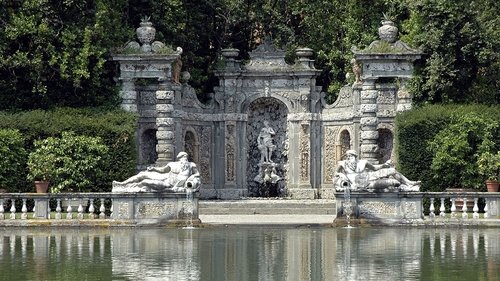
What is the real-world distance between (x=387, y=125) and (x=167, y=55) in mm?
7913

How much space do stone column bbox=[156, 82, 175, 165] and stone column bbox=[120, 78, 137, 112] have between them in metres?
0.89

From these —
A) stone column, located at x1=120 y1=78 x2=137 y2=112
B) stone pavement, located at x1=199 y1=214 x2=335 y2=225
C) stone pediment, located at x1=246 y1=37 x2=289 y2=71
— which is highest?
stone pediment, located at x1=246 y1=37 x2=289 y2=71

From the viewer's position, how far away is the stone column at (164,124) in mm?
39281

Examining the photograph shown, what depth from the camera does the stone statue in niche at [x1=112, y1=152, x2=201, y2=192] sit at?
33.0m

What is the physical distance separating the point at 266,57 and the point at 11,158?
1061cm

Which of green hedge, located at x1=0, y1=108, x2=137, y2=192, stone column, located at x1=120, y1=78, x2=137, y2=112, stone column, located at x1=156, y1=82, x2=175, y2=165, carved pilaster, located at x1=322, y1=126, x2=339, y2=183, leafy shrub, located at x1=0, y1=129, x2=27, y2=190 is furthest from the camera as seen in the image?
carved pilaster, located at x1=322, y1=126, x2=339, y2=183

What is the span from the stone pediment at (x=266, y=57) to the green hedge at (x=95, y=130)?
635 centimetres

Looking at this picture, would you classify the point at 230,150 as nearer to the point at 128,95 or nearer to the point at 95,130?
the point at 128,95

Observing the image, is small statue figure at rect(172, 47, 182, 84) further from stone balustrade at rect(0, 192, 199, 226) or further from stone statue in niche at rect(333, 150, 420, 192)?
stone statue in niche at rect(333, 150, 420, 192)

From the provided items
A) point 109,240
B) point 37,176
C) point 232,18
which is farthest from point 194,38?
point 109,240

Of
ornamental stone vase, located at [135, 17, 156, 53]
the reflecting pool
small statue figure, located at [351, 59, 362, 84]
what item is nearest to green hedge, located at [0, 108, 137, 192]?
ornamental stone vase, located at [135, 17, 156, 53]

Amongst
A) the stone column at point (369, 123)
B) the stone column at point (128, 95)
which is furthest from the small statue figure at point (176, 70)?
the stone column at point (369, 123)

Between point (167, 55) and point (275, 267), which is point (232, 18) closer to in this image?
point (167, 55)

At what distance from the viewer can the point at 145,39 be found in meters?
39.1
